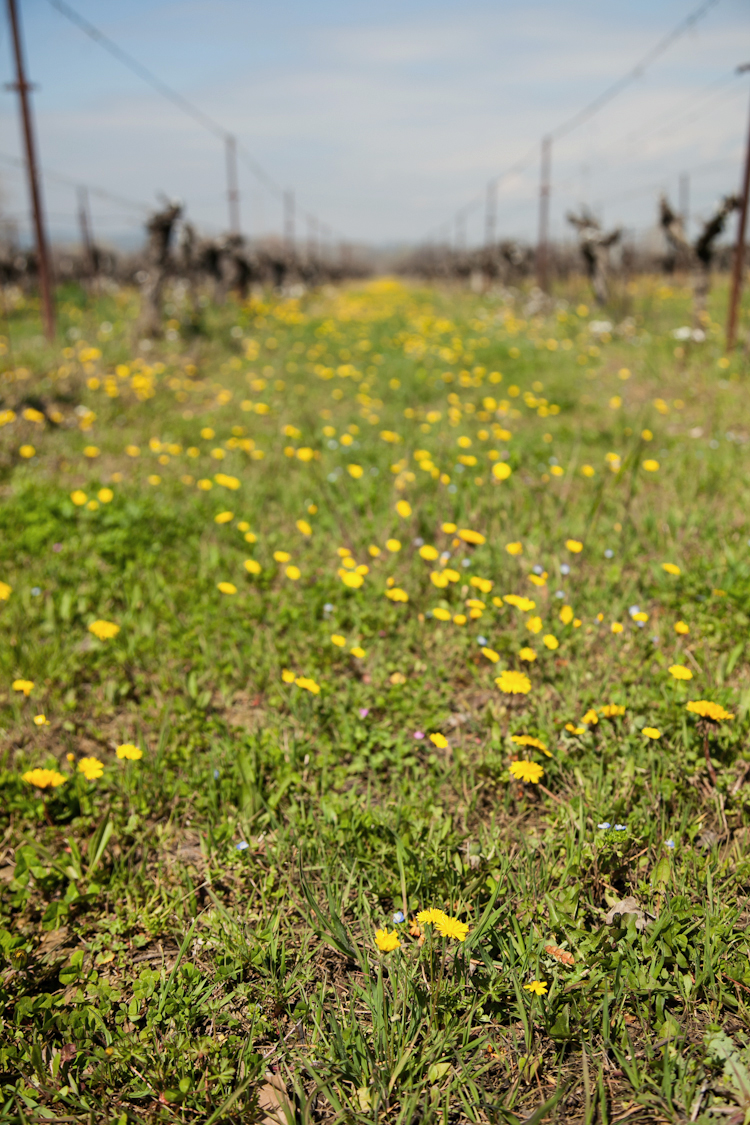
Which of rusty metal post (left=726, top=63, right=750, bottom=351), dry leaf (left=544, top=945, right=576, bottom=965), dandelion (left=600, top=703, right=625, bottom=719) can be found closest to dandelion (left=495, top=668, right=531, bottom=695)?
dandelion (left=600, top=703, right=625, bottom=719)

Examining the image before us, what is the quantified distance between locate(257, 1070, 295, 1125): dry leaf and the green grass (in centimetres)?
2

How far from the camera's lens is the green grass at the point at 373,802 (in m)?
1.66

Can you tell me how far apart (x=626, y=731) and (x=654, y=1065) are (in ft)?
3.99

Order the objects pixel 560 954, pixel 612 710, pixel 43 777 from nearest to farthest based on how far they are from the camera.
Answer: pixel 560 954, pixel 43 777, pixel 612 710

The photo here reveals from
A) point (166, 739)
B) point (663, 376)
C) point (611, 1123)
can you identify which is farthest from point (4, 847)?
point (663, 376)

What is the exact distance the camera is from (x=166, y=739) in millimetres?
2758

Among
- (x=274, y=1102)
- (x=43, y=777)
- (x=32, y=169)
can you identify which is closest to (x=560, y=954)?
(x=274, y=1102)

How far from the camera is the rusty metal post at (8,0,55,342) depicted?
9.62 meters

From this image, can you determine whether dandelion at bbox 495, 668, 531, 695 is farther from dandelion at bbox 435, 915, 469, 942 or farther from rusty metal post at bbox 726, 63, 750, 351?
rusty metal post at bbox 726, 63, 750, 351

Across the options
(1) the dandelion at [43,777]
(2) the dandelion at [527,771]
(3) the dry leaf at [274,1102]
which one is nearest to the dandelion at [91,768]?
(1) the dandelion at [43,777]

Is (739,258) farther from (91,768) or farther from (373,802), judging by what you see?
(91,768)

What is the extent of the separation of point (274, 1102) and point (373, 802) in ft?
3.17

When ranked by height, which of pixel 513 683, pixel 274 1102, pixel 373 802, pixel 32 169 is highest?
pixel 32 169

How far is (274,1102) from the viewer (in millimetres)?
1637
